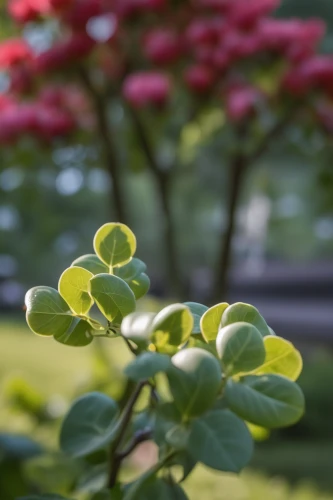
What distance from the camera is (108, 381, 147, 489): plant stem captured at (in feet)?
1.01

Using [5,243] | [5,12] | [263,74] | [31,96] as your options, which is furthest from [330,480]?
[5,243]

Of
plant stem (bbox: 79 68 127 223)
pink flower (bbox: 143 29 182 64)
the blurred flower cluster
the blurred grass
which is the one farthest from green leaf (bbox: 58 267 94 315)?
plant stem (bbox: 79 68 127 223)

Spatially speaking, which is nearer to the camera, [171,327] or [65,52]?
[171,327]

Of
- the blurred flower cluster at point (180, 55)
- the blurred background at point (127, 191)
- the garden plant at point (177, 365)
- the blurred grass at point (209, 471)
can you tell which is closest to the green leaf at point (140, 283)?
the garden plant at point (177, 365)

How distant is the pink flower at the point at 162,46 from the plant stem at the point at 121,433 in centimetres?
177

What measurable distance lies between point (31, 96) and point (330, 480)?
1550mm

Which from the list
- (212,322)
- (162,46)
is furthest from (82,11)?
(212,322)

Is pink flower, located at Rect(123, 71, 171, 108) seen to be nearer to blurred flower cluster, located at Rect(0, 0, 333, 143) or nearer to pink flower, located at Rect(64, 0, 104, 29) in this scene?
blurred flower cluster, located at Rect(0, 0, 333, 143)

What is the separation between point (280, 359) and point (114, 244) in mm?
91

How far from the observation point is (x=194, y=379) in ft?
0.82

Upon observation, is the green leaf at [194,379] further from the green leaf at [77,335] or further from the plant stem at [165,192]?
the plant stem at [165,192]

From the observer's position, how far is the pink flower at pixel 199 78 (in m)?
2.00

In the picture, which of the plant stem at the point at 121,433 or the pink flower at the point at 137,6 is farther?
the pink flower at the point at 137,6

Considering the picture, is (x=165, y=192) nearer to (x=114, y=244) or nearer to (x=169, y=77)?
(x=169, y=77)
